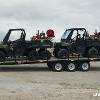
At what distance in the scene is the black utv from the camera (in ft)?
95.5

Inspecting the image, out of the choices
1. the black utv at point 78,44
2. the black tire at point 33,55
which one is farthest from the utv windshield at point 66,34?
the black tire at point 33,55

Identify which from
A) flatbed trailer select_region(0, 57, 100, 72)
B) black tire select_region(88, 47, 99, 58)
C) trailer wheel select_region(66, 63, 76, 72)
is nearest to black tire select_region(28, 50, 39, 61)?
flatbed trailer select_region(0, 57, 100, 72)

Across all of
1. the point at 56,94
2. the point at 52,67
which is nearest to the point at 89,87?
the point at 56,94

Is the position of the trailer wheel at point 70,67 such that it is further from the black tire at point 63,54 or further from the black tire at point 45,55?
the black tire at point 45,55

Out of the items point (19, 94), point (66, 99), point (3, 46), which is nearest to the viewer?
point (66, 99)

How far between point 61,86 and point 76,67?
393 inches

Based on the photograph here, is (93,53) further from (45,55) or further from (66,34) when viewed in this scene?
(45,55)

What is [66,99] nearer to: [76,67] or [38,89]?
[38,89]

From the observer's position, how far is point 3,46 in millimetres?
28062

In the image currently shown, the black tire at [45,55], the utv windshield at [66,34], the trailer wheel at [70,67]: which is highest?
the utv windshield at [66,34]

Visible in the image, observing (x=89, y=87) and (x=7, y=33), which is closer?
(x=89, y=87)

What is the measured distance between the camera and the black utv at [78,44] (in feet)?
95.5

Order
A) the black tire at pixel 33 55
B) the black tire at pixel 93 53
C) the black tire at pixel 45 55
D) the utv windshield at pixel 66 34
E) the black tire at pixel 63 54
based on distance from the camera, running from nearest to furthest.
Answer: the black tire at pixel 33 55 → the black tire at pixel 45 55 → the black tire at pixel 63 54 → the black tire at pixel 93 53 → the utv windshield at pixel 66 34

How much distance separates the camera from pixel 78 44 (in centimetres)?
2927
